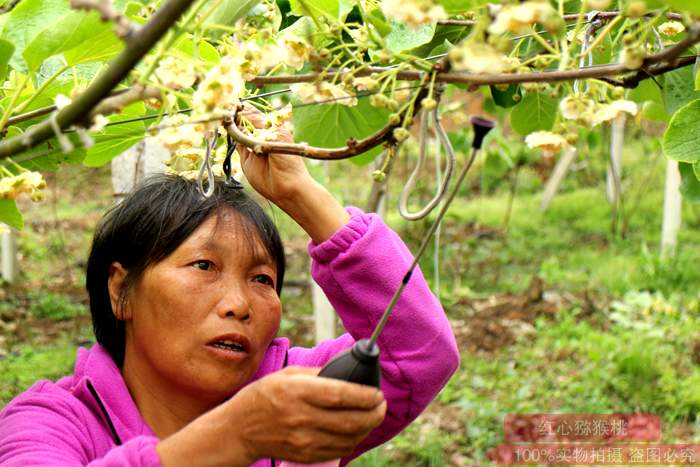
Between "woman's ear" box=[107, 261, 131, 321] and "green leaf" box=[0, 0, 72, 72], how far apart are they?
497 millimetres

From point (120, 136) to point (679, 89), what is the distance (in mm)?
619

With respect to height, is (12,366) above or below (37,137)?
below

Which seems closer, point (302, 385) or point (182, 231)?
point (302, 385)

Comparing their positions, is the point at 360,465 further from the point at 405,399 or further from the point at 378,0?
the point at 378,0

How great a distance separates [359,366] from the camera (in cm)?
66

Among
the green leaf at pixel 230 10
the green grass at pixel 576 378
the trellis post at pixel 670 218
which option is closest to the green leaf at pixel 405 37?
the green leaf at pixel 230 10

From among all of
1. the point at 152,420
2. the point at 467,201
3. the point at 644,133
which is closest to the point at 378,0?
the point at 152,420

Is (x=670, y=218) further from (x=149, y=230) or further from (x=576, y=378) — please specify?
(x=149, y=230)

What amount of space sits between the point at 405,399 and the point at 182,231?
36cm

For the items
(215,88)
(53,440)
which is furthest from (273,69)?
(53,440)

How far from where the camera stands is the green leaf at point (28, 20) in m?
0.73

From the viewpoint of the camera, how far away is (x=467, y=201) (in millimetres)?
7520

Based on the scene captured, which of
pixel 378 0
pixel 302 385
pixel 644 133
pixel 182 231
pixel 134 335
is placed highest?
pixel 378 0

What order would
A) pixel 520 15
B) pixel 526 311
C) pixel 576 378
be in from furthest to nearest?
pixel 526 311 < pixel 576 378 < pixel 520 15
